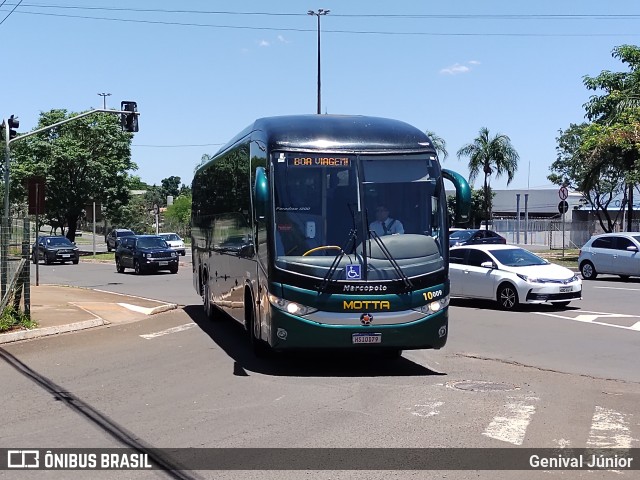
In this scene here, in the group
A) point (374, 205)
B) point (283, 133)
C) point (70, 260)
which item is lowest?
point (70, 260)

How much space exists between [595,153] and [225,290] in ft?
88.7

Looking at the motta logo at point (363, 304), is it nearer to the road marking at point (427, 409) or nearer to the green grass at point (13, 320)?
the road marking at point (427, 409)

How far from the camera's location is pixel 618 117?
34.4 metres

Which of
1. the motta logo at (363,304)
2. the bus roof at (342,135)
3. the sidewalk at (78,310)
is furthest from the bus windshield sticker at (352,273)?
the sidewalk at (78,310)

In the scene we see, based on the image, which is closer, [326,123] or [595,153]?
[326,123]

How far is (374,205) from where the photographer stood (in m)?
9.84

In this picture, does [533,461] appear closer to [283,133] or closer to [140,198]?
[283,133]

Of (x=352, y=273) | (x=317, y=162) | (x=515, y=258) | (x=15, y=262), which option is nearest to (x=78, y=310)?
(x=15, y=262)

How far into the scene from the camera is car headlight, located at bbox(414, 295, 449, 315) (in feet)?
32.3

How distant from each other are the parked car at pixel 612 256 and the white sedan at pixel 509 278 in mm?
A: 8920

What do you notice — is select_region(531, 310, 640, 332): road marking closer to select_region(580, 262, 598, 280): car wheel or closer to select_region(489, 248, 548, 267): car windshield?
select_region(489, 248, 548, 267): car windshield

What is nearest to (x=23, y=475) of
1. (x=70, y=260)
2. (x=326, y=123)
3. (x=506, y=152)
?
(x=326, y=123)

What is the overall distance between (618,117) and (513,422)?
30.0m

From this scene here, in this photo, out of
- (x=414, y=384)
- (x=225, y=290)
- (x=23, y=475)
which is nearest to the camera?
(x=23, y=475)
